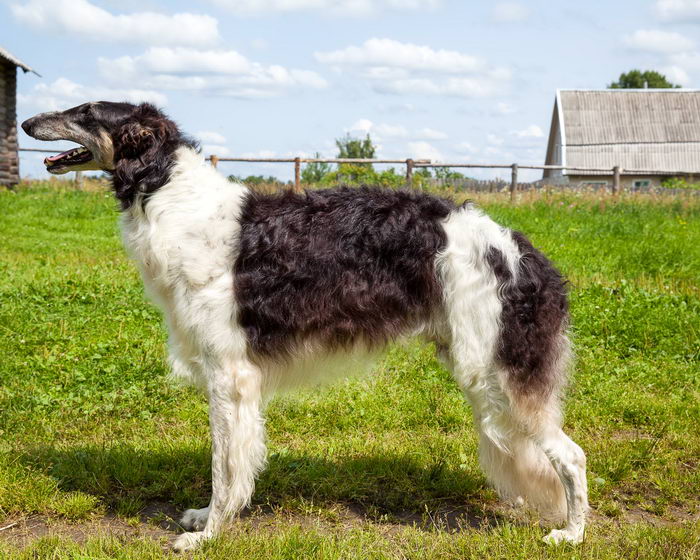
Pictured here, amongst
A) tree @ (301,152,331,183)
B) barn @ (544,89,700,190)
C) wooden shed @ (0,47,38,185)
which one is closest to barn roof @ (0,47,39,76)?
wooden shed @ (0,47,38,185)

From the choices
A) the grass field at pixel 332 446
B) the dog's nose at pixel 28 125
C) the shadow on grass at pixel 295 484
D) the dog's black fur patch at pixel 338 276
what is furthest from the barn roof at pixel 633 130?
the dog's nose at pixel 28 125

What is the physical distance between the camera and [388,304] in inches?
Result: 150

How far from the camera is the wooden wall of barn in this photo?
20.6m

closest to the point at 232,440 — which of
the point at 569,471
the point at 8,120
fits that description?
the point at 569,471

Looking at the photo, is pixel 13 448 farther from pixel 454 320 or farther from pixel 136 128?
pixel 454 320

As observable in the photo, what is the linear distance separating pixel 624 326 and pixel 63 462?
5079 mm

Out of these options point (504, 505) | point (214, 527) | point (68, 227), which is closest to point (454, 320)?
point (504, 505)

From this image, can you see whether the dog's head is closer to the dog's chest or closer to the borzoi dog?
the borzoi dog

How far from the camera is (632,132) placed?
4219 centimetres

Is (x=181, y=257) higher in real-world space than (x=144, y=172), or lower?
lower

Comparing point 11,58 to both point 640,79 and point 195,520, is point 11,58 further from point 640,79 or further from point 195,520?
point 640,79

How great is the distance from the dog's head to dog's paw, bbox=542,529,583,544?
108 inches

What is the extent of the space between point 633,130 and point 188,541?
142 ft

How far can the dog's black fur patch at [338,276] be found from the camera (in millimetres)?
3781
